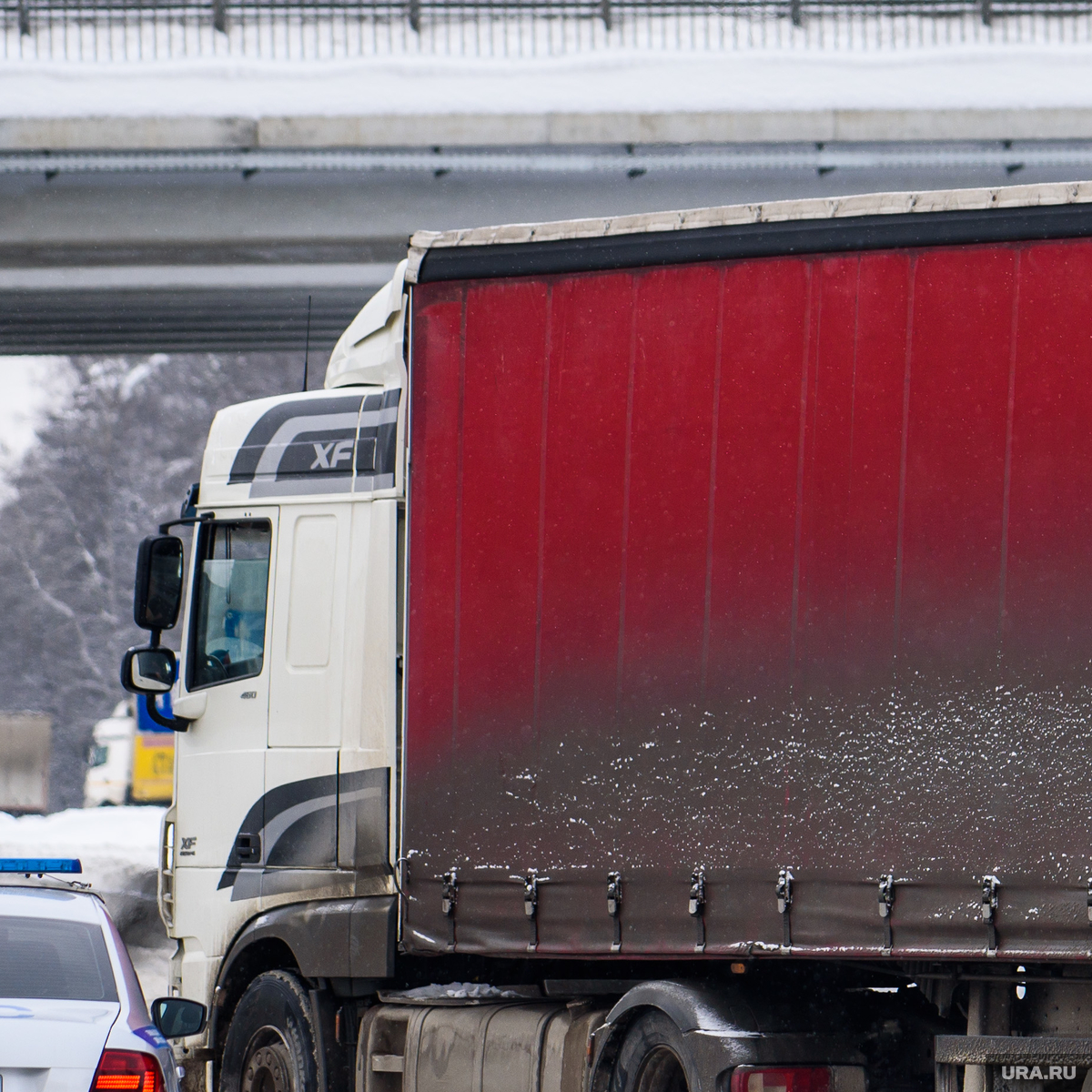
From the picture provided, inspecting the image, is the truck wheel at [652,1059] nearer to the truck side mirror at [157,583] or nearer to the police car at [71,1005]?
the police car at [71,1005]

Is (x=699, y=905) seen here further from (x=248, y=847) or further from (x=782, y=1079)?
(x=248, y=847)

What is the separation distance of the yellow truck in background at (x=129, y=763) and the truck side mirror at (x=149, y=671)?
26.2m

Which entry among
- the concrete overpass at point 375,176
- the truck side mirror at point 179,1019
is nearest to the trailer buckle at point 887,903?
the truck side mirror at point 179,1019

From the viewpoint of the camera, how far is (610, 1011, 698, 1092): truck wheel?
7062 millimetres

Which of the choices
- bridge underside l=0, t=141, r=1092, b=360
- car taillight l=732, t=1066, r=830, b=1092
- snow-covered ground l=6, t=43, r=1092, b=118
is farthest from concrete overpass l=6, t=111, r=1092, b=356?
car taillight l=732, t=1066, r=830, b=1092

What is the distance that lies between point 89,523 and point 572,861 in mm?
55329

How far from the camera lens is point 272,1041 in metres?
8.91

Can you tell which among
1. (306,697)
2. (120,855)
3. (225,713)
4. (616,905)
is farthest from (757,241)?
(120,855)

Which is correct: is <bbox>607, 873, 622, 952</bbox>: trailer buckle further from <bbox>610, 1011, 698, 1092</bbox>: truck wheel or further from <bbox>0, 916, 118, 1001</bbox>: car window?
<bbox>0, 916, 118, 1001</bbox>: car window

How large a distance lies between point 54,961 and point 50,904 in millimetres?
398

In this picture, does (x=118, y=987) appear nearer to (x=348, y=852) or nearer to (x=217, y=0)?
(x=348, y=852)

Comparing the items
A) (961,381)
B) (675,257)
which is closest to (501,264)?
(675,257)

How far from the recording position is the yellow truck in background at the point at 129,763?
36.9 metres

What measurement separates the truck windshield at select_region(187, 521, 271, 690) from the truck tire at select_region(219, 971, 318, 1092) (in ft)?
4.77
